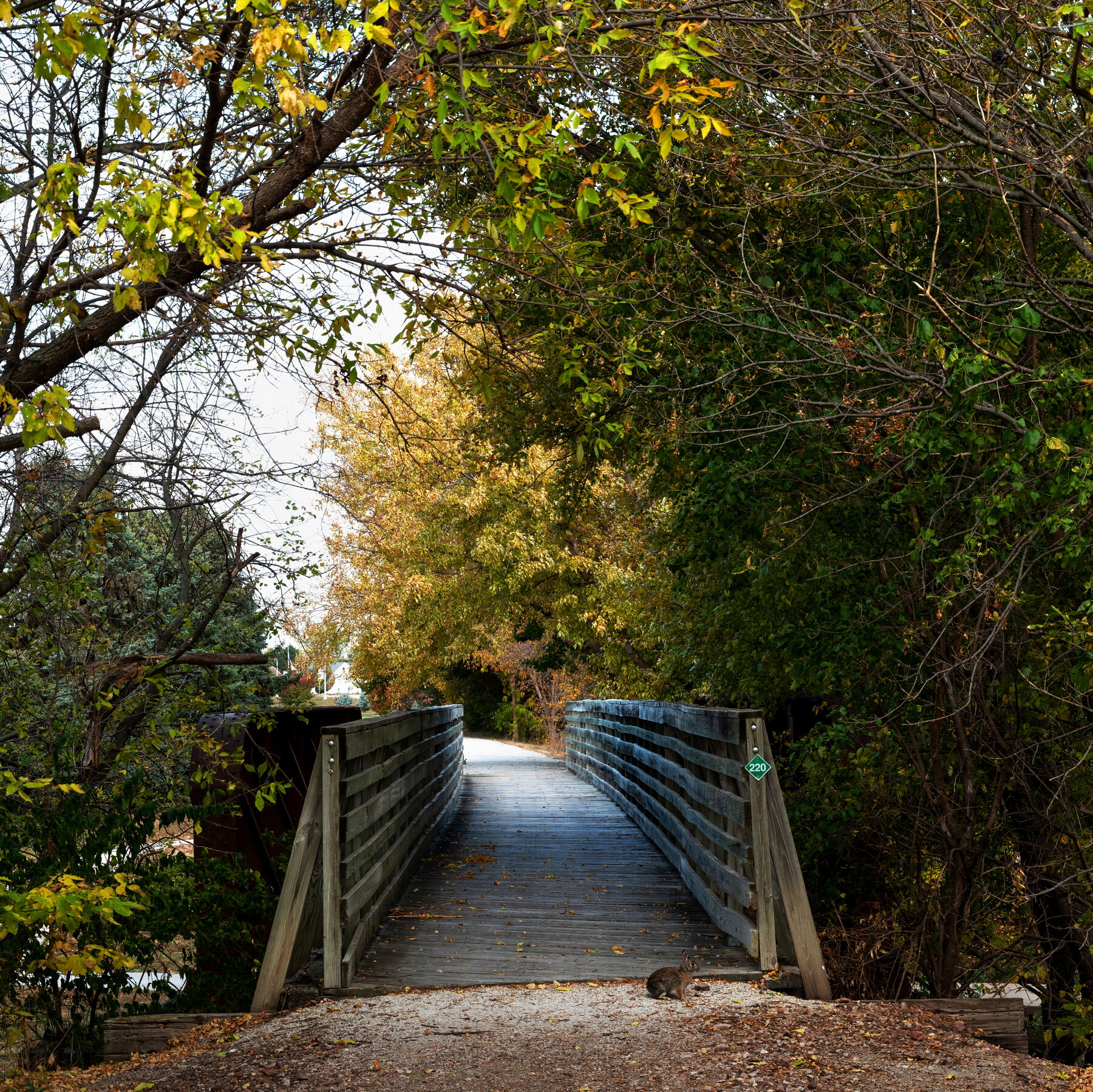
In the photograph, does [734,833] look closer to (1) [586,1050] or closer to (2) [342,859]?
(1) [586,1050]

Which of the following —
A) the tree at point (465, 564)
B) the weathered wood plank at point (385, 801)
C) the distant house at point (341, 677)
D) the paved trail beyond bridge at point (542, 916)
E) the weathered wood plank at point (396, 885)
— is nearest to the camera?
the weathered wood plank at point (396, 885)

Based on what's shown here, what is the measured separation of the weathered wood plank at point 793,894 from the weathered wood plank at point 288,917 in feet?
8.16

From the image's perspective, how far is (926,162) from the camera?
21.3 feet

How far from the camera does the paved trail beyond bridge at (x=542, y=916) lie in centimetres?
619

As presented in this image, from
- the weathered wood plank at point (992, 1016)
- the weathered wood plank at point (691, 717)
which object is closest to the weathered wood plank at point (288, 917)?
the weathered wood plank at point (691, 717)

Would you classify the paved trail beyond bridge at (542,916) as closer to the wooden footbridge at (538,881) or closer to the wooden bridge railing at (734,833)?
the wooden footbridge at (538,881)

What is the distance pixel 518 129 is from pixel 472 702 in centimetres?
4161

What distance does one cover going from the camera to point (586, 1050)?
4918 mm

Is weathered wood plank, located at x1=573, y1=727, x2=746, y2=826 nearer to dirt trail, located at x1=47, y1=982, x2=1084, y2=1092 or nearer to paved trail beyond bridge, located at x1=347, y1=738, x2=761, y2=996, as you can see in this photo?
paved trail beyond bridge, located at x1=347, y1=738, x2=761, y2=996

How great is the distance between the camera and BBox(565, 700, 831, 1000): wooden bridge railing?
594 cm

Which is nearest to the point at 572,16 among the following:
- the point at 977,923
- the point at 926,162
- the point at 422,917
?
the point at 926,162

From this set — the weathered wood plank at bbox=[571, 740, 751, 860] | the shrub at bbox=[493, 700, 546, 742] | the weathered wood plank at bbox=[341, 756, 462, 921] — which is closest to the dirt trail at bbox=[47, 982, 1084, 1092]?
the weathered wood plank at bbox=[341, 756, 462, 921]

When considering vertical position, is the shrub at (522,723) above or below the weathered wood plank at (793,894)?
below

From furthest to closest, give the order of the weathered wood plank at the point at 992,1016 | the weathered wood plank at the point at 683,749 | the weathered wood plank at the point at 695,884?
the weathered wood plank at the point at 683,749
the weathered wood plank at the point at 695,884
the weathered wood plank at the point at 992,1016
